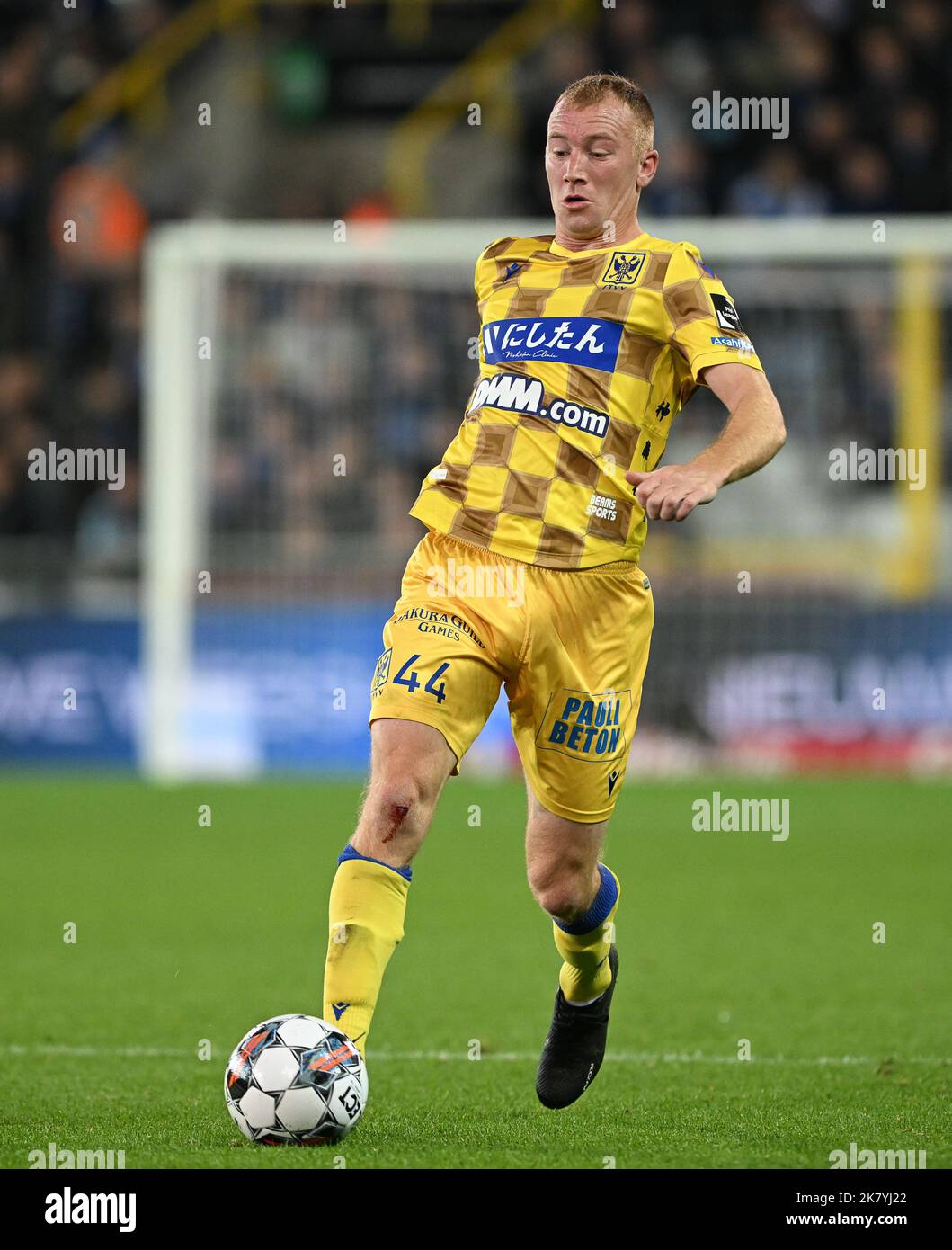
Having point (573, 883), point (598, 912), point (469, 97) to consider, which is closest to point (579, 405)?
A: point (573, 883)

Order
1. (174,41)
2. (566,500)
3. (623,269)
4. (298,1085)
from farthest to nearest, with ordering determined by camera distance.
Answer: (174,41)
(623,269)
(566,500)
(298,1085)

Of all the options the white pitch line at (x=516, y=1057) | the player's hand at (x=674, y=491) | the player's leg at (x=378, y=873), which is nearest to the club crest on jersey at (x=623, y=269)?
the player's hand at (x=674, y=491)

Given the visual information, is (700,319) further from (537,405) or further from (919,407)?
(919,407)

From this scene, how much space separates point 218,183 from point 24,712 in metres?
7.92

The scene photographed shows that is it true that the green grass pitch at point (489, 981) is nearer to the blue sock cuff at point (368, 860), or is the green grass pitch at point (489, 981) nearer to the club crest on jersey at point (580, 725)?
the blue sock cuff at point (368, 860)

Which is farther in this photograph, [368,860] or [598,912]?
[598,912]

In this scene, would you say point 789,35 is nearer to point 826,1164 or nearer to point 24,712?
point 24,712

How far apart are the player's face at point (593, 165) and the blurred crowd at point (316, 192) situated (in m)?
10.2

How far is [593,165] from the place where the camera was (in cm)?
531

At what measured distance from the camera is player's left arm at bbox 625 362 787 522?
4520mm

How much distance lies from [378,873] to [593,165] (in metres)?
1.94

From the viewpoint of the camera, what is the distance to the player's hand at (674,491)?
449 centimetres

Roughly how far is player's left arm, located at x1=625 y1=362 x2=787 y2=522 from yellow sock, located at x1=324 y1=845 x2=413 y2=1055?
43.5 inches

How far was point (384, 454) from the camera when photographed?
1597cm
